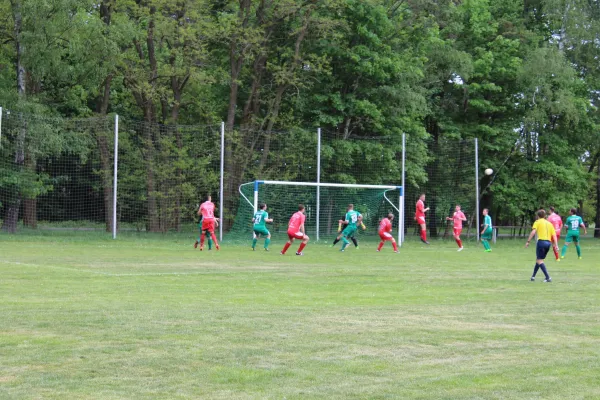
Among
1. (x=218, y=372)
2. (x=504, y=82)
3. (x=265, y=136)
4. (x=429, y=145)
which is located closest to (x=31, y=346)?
(x=218, y=372)

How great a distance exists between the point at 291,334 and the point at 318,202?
2817 cm

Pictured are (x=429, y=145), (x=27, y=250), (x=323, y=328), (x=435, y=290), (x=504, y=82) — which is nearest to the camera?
(x=323, y=328)

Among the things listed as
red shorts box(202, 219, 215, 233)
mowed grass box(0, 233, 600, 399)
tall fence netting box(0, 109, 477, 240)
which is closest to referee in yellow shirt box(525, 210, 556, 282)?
mowed grass box(0, 233, 600, 399)

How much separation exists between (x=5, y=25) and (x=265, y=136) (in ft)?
41.1

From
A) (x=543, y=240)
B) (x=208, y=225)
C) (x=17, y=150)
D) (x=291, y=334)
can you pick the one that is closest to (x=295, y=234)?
(x=208, y=225)

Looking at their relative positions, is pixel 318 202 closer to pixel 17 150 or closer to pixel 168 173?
pixel 168 173

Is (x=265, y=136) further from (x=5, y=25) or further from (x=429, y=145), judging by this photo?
(x=5, y=25)

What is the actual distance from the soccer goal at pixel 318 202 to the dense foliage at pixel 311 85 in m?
1.07

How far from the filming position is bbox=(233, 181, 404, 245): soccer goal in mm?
38188

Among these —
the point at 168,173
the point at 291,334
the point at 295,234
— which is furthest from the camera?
the point at 168,173

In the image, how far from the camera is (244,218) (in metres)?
37.7

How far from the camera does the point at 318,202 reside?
3878 centimetres

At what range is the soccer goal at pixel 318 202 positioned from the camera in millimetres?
38188

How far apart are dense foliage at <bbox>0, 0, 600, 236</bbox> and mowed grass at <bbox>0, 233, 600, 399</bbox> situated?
18.7 metres
